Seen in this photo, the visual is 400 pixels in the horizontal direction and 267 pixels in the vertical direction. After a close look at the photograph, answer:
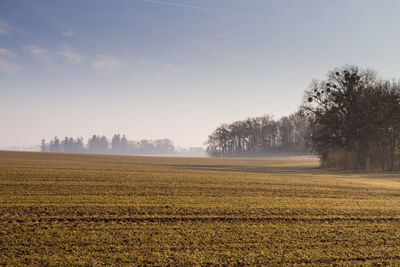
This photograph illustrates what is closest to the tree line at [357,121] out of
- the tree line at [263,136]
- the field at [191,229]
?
the field at [191,229]

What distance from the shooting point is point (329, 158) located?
117 feet

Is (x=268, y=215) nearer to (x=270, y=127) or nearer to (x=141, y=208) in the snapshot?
(x=141, y=208)

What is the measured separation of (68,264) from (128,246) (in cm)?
119

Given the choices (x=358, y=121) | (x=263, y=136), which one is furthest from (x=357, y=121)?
(x=263, y=136)

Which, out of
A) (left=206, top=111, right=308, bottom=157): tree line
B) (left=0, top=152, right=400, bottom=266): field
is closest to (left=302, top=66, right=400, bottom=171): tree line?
(left=0, top=152, right=400, bottom=266): field

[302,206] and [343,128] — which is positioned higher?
[343,128]

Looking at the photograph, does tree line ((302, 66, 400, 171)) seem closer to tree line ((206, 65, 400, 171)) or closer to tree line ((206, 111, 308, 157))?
tree line ((206, 65, 400, 171))

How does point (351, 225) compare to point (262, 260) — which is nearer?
point (262, 260)

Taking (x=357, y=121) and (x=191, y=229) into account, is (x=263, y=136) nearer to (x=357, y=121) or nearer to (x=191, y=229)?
(x=357, y=121)

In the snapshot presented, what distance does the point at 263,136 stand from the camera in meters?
118

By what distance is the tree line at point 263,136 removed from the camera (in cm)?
11138

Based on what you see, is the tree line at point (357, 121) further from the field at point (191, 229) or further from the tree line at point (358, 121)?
the field at point (191, 229)

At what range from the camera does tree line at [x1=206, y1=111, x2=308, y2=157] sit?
11138 cm

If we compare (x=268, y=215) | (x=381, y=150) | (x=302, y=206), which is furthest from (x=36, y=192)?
(x=381, y=150)
